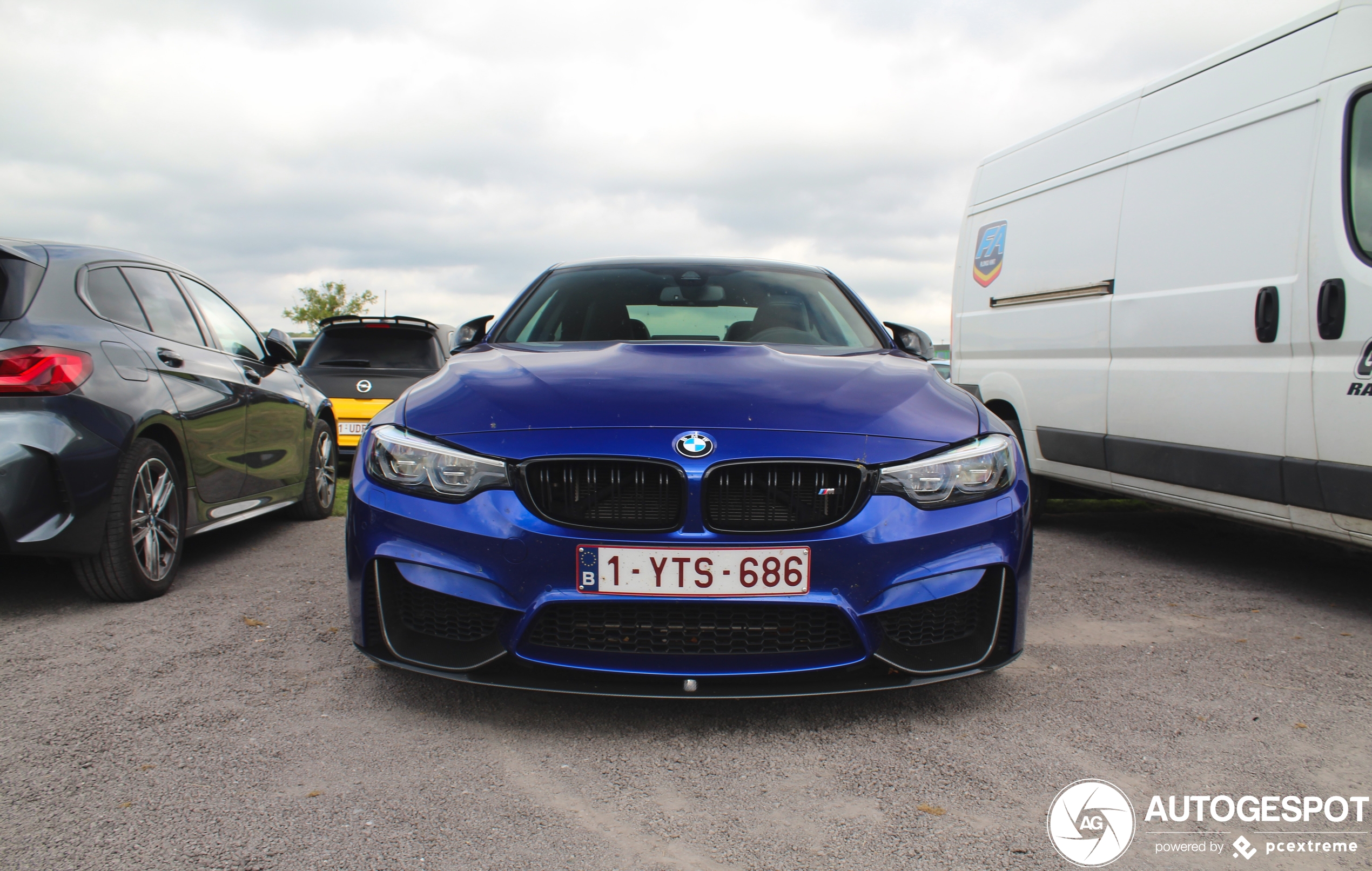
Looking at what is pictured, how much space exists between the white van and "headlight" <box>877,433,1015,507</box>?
1.83 metres

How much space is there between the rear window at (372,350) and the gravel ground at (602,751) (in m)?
4.90

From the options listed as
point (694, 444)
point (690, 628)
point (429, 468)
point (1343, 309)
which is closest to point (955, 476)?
point (694, 444)

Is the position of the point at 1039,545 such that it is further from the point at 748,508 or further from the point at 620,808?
the point at 620,808

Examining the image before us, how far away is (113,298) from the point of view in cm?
383

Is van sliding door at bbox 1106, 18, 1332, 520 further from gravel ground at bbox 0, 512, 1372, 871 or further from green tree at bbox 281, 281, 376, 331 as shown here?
green tree at bbox 281, 281, 376, 331

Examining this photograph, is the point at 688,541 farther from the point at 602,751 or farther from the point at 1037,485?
the point at 1037,485

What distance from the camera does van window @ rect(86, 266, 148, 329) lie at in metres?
3.70

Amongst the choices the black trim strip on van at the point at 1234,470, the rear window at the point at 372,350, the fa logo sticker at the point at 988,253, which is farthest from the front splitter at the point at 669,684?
the rear window at the point at 372,350

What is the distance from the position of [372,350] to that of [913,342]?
607 cm

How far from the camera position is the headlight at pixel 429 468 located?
2400mm

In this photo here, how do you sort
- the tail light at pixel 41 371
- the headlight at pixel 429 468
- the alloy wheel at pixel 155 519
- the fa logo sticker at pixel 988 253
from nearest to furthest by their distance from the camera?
the headlight at pixel 429 468, the tail light at pixel 41 371, the alloy wheel at pixel 155 519, the fa logo sticker at pixel 988 253

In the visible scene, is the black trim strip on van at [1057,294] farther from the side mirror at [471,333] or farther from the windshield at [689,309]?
the side mirror at [471,333]

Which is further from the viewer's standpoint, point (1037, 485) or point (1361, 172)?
point (1037, 485)

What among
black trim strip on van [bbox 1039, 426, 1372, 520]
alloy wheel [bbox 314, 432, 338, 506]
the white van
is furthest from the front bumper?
alloy wheel [bbox 314, 432, 338, 506]
